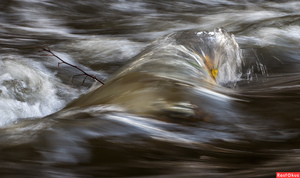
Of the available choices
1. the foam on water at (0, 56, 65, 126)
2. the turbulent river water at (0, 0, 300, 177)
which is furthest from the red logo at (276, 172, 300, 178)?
the foam on water at (0, 56, 65, 126)

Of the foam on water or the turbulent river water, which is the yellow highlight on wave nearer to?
the turbulent river water

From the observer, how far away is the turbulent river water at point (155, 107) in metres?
1.59

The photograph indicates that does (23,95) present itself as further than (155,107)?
Yes

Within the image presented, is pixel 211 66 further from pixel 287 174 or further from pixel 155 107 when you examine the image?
pixel 287 174

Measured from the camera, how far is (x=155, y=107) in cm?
211

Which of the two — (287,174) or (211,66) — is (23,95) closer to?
(211,66)

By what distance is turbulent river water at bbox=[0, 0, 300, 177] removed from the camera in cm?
159

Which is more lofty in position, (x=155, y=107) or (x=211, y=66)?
(x=211, y=66)

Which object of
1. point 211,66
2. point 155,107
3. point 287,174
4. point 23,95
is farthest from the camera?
point 211,66

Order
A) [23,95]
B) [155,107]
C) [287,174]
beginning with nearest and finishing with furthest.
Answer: [287,174], [155,107], [23,95]

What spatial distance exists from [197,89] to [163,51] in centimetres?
98

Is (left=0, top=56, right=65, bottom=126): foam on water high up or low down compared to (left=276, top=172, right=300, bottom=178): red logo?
up

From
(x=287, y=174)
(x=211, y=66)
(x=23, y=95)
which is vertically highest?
(x=211, y=66)

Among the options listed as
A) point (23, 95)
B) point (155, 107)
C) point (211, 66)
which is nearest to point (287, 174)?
point (155, 107)
